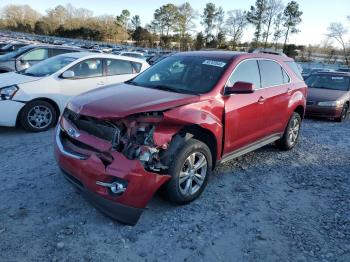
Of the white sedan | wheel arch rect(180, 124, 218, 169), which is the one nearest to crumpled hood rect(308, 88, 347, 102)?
the white sedan

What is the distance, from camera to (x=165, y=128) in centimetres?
347

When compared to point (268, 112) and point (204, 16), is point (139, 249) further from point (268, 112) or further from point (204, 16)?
point (204, 16)

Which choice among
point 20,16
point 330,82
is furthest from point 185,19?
point 330,82

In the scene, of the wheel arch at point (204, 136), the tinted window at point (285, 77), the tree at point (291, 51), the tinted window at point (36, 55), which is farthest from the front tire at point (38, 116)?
the tree at point (291, 51)

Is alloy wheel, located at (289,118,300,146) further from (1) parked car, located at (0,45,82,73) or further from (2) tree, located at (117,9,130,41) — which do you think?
(2) tree, located at (117,9,130,41)

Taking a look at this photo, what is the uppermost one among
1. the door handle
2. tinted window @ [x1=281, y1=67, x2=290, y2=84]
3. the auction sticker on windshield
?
the auction sticker on windshield

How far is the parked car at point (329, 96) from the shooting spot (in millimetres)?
9805

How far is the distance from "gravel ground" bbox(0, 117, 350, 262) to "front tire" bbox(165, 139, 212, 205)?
171 mm

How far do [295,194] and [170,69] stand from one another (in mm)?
2467

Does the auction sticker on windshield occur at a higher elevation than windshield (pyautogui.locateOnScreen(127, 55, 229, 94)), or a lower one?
higher

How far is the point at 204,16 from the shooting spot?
257 feet

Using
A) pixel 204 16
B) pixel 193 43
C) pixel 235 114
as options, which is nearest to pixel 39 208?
pixel 235 114

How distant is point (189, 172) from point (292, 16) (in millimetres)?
68125

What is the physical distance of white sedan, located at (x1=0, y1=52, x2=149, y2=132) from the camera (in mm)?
6168
